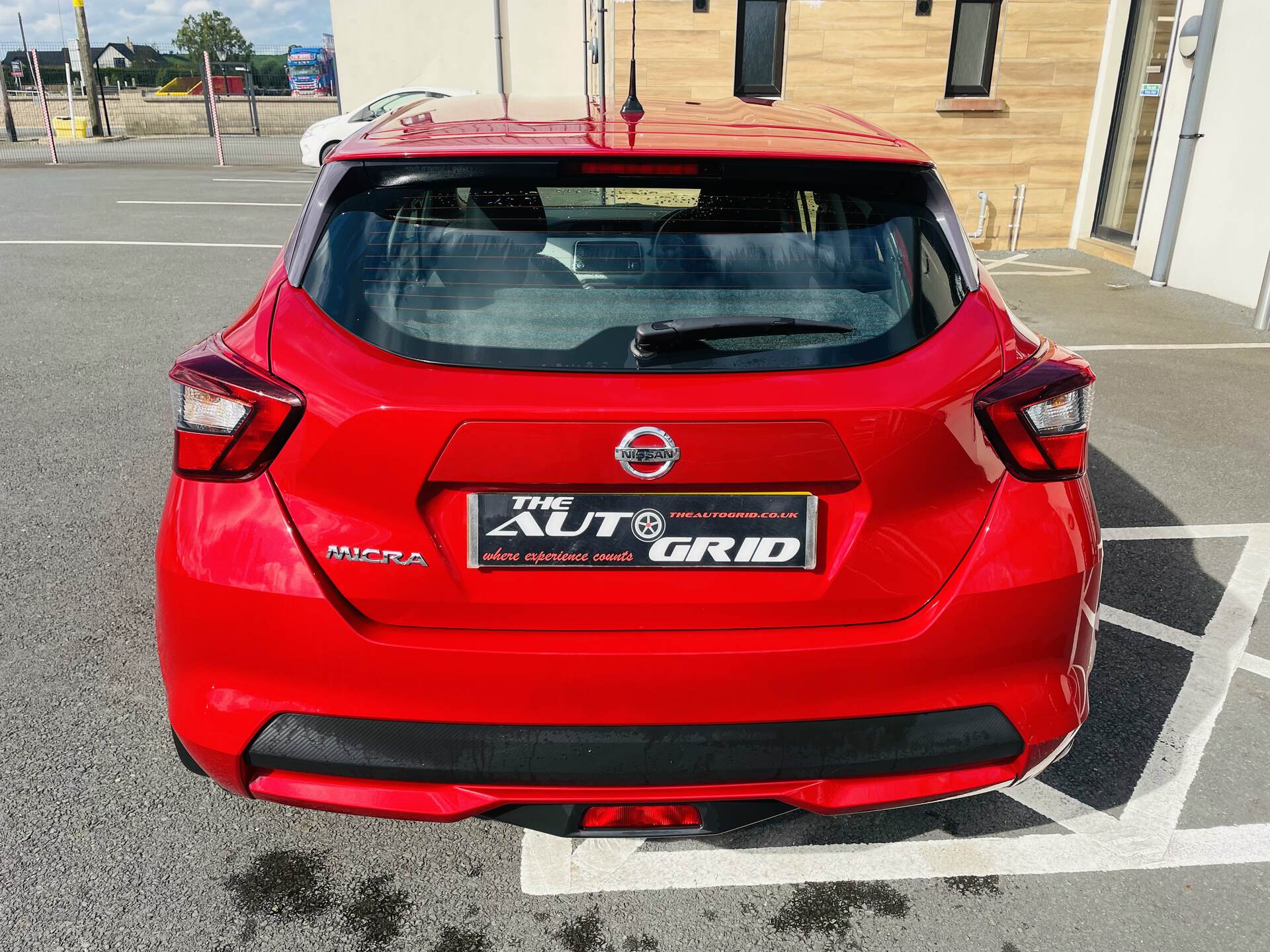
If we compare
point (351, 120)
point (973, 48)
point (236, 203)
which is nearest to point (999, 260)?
point (973, 48)

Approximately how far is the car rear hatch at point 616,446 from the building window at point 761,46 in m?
11.0

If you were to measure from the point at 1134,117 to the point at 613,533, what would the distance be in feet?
40.5

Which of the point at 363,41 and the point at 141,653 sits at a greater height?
the point at 363,41

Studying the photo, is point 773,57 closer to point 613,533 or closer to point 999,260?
point 999,260

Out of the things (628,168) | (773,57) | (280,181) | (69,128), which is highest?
(773,57)

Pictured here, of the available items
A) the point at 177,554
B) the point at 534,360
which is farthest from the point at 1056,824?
the point at 177,554

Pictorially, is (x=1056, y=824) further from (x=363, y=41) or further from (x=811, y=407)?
(x=363, y=41)

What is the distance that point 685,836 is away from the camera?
1.94 m

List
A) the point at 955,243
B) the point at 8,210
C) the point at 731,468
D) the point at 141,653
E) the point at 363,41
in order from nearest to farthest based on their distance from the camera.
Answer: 1. the point at 731,468
2. the point at 955,243
3. the point at 141,653
4. the point at 8,210
5. the point at 363,41

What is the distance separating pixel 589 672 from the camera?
180cm

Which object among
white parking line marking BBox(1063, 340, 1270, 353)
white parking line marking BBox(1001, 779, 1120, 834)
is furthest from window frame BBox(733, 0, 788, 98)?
white parking line marking BBox(1001, 779, 1120, 834)

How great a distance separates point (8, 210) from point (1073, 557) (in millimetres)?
16202

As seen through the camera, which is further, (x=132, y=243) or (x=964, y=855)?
(x=132, y=243)

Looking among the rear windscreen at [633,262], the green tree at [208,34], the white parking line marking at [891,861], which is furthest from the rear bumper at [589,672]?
the green tree at [208,34]
